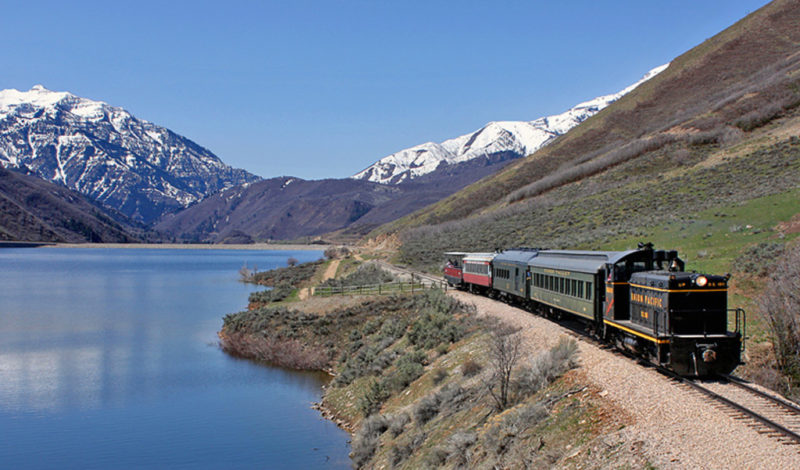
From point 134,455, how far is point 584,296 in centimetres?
1612

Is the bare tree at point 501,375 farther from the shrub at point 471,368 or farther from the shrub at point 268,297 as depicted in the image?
the shrub at point 268,297

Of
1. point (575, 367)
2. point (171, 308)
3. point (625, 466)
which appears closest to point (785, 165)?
point (575, 367)

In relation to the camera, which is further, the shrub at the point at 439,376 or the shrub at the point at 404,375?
the shrub at the point at 404,375

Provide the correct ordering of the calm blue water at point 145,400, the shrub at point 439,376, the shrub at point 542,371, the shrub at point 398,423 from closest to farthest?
the shrub at point 542,371, the shrub at point 398,423, the shrub at point 439,376, the calm blue water at point 145,400

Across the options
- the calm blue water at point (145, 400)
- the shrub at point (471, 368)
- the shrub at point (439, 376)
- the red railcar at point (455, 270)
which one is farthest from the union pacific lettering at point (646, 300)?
the red railcar at point (455, 270)

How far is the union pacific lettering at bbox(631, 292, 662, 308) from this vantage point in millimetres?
16117

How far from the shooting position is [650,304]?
16578mm

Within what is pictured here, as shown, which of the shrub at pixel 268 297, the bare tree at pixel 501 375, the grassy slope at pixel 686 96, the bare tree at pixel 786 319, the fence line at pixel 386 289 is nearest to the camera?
the bare tree at pixel 501 375

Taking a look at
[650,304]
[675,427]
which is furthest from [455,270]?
[675,427]

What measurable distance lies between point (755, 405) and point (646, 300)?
451 centimetres

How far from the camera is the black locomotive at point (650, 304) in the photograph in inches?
593

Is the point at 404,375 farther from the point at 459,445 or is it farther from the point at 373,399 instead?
the point at 459,445

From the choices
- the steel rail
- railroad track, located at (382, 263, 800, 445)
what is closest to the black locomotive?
the steel rail

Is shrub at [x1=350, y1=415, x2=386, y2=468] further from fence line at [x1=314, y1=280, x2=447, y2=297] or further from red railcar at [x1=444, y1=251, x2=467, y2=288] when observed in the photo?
red railcar at [x1=444, y1=251, x2=467, y2=288]
